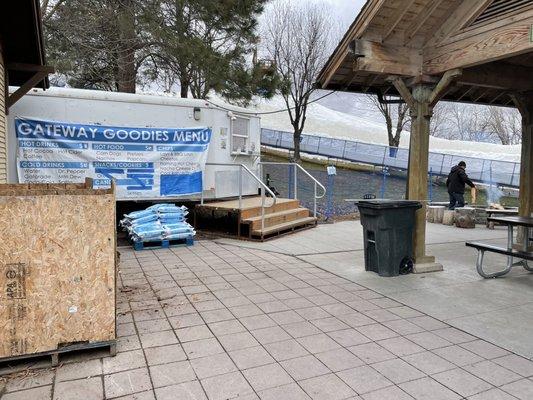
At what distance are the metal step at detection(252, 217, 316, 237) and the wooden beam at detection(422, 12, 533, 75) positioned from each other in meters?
4.18

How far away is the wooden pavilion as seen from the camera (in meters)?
5.25

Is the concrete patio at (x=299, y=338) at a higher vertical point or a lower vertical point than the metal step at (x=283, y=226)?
lower

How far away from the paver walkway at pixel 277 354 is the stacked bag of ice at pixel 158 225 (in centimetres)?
215

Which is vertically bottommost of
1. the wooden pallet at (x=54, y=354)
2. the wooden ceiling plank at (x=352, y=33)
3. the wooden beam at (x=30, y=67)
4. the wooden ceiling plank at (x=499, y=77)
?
the wooden pallet at (x=54, y=354)

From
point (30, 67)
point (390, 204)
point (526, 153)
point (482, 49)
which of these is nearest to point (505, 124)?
point (526, 153)

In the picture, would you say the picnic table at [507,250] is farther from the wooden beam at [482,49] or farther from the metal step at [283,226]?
the metal step at [283,226]

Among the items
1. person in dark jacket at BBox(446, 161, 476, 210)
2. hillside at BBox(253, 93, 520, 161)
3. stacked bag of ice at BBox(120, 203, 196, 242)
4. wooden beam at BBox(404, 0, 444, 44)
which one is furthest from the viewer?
hillside at BBox(253, 93, 520, 161)

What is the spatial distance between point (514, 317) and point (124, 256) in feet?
18.4

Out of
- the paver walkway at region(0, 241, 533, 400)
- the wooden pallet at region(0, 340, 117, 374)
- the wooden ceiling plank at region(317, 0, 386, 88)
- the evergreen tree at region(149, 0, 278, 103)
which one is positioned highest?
the evergreen tree at region(149, 0, 278, 103)

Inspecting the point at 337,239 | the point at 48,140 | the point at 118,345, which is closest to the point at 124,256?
the point at 48,140

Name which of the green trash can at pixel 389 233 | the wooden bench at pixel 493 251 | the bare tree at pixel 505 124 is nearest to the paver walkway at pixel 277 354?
the green trash can at pixel 389 233

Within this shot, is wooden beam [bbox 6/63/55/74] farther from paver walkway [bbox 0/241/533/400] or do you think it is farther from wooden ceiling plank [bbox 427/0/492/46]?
wooden ceiling plank [bbox 427/0/492/46]

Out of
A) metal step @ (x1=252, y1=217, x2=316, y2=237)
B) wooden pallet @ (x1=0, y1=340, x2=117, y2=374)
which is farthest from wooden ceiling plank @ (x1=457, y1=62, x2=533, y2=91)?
wooden pallet @ (x1=0, y1=340, x2=117, y2=374)

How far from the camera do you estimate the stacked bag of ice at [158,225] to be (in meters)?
7.59
